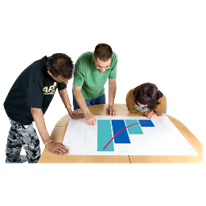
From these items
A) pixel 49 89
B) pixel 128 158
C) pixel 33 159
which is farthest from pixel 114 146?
pixel 33 159

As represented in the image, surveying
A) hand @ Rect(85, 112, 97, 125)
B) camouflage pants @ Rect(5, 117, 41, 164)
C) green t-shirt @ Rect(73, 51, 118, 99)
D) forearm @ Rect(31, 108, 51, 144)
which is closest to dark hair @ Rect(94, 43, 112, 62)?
green t-shirt @ Rect(73, 51, 118, 99)

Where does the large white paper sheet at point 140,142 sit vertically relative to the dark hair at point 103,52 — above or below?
below

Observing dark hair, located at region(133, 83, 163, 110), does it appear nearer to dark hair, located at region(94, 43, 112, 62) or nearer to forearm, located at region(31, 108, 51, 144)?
dark hair, located at region(94, 43, 112, 62)

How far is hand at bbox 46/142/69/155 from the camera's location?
1203 mm

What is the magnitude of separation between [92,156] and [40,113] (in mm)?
515

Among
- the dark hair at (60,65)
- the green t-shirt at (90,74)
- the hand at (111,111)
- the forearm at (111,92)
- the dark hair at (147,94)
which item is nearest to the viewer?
the dark hair at (60,65)

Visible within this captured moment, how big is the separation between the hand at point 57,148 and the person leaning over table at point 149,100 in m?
0.83

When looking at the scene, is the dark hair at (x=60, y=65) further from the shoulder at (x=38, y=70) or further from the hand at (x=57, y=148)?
the hand at (x=57, y=148)

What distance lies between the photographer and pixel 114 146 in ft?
4.25

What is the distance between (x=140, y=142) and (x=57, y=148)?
2.21 feet

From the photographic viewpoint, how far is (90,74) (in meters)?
1.71

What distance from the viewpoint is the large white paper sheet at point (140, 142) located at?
1243 millimetres

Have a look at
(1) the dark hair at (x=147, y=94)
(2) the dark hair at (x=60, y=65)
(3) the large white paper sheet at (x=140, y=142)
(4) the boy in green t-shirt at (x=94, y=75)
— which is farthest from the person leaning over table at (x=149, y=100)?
(2) the dark hair at (x=60, y=65)

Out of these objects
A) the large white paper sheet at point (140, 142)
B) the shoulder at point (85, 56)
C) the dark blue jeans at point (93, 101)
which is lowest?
the large white paper sheet at point (140, 142)
